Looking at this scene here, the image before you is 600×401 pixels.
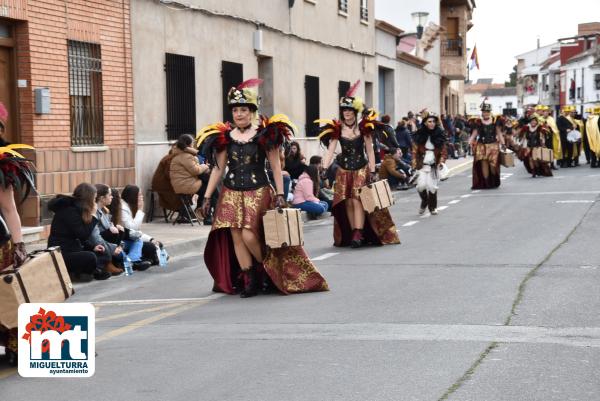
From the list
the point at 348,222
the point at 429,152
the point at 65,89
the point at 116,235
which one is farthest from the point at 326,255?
the point at 429,152

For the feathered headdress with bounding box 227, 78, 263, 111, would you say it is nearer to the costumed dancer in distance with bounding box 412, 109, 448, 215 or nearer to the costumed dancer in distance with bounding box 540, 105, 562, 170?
the costumed dancer in distance with bounding box 412, 109, 448, 215

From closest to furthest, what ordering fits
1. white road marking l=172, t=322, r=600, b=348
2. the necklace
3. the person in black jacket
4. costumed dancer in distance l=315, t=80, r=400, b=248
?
white road marking l=172, t=322, r=600, b=348 → the necklace → the person in black jacket → costumed dancer in distance l=315, t=80, r=400, b=248

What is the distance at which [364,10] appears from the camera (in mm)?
34062

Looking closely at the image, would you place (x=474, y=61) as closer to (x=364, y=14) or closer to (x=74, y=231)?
(x=364, y=14)

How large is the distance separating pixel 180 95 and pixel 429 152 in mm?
4801

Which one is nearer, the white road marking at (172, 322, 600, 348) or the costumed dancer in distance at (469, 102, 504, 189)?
the white road marking at (172, 322, 600, 348)

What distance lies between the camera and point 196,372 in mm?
6668

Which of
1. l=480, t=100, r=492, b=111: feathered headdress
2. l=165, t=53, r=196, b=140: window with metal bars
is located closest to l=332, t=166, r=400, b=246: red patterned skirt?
l=165, t=53, r=196, b=140: window with metal bars

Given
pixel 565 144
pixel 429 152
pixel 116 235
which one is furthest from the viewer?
pixel 565 144

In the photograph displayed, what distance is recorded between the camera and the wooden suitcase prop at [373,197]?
13383 mm

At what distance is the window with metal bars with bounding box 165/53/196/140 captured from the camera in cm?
1920

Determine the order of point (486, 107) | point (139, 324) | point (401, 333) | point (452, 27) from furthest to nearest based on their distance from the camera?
point (452, 27) → point (486, 107) → point (139, 324) → point (401, 333)

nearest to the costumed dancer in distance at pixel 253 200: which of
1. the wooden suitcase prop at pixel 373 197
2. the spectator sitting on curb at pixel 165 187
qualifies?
the wooden suitcase prop at pixel 373 197

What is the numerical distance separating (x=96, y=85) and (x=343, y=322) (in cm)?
962
